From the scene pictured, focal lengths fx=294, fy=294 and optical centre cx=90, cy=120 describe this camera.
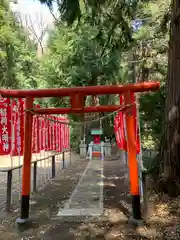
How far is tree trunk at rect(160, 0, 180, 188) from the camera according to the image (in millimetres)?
5855

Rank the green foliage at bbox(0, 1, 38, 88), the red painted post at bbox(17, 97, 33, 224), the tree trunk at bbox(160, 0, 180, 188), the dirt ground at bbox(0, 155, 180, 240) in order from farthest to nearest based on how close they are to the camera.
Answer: the green foliage at bbox(0, 1, 38, 88) < the tree trunk at bbox(160, 0, 180, 188) < the red painted post at bbox(17, 97, 33, 224) < the dirt ground at bbox(0, 155, 180, 240)

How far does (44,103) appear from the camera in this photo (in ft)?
75.5

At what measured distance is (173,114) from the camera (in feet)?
19.3

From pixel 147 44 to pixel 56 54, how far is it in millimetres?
8736

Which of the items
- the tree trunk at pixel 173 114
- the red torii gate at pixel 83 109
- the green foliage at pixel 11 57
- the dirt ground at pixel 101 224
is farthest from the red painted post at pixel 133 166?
the green foliage at pixel 11 57

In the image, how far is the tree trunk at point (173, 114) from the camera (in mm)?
5855

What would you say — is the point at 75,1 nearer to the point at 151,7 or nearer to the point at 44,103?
the point at 151,7

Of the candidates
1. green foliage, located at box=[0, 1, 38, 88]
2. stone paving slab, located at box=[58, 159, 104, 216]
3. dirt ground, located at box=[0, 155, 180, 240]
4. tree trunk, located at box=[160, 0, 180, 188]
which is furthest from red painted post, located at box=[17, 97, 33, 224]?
green foliage, located at box=[0, 1, 38, 88]

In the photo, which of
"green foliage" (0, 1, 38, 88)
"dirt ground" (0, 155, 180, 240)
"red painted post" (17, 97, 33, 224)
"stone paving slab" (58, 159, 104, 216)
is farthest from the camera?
"green foliage" (0, 1, 38, 88)

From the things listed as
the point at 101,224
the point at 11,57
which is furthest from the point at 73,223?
the point at 11,57

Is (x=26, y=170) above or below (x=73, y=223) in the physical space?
above

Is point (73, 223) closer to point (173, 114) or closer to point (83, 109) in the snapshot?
point (83, 109)

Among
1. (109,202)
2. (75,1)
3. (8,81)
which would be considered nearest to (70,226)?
(109,202)

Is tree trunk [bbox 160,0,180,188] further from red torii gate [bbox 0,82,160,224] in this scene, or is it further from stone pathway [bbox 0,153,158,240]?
stone pathway [bbox 0,153,158,240]
